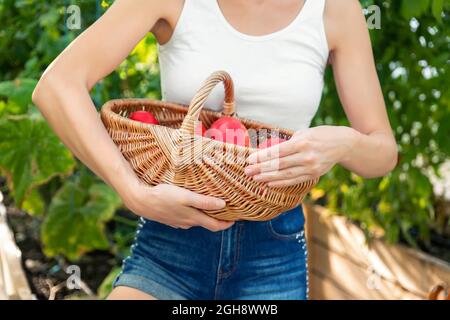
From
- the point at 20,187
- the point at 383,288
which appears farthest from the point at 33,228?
the point at 383,288

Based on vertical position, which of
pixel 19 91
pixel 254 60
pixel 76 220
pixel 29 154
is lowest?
pixel 76 220

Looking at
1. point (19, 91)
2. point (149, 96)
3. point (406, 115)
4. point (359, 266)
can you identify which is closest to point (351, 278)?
point (359, 266)

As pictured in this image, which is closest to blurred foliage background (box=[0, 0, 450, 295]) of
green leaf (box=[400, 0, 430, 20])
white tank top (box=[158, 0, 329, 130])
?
green leaf (box=[400, 0, 430, 20])

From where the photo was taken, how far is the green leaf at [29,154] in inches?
81.1

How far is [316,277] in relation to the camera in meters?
2.88

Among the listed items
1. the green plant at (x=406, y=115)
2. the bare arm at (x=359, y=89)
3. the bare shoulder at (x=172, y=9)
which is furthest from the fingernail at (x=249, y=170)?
the green plant at (x=406, y=115)

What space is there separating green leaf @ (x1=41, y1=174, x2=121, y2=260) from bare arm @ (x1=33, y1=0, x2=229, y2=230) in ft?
3.60

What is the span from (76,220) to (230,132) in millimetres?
1248

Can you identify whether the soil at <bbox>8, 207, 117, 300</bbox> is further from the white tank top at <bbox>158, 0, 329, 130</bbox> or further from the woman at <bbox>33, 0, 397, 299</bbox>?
the white tank top at <bbox>158, 0, 329, 130</bbox>

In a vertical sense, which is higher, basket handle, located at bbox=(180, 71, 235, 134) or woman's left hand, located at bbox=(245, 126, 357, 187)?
basket handle, located at bbox=(180, 71, 235, 134)

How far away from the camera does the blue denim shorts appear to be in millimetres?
1412

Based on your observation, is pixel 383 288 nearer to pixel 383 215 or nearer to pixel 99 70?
pixel 383 215

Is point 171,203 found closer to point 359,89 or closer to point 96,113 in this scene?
point 96,113

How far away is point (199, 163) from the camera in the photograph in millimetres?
1186
